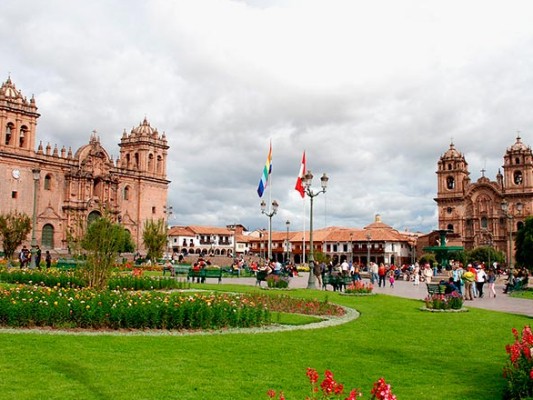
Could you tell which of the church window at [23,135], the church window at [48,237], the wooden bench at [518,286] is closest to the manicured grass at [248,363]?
the wooden bench at [518,286]

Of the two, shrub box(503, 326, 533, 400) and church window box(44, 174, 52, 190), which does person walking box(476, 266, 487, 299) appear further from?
church window box(44, 174, 52, 190)

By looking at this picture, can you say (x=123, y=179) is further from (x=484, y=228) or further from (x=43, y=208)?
(x=484, y=228)

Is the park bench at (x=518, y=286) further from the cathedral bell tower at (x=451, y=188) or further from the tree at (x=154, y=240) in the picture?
the cathedral bell tower at (x=451, y=188)

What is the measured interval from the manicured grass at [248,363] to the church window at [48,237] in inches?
1897

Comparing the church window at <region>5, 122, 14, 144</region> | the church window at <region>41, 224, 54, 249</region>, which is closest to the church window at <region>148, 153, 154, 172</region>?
the church window at <region>41, 224, 54, 249</region>

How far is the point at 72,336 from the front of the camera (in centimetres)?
1027

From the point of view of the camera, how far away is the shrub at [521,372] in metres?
6.41

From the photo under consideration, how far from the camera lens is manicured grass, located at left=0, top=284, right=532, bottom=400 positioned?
6.86 meters

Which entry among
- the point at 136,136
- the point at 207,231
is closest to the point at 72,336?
the point at 136,136

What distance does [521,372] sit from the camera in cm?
645

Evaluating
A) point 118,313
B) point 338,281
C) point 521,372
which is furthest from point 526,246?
point 521,372

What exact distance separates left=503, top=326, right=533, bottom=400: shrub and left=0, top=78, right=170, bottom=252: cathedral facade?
134 feet

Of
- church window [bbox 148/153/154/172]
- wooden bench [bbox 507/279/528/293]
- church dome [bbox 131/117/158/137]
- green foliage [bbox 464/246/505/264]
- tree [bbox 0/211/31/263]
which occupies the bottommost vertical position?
wooden bench [bbox 507/279/528/293]

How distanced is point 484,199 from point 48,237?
61.6m
